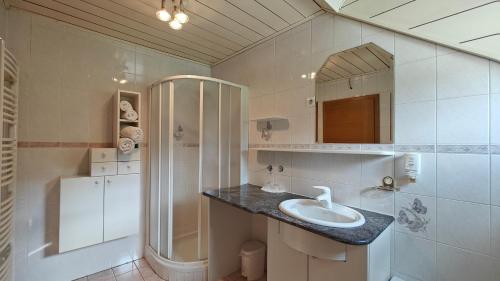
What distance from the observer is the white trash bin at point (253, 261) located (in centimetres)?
183

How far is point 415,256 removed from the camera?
1.23 meters

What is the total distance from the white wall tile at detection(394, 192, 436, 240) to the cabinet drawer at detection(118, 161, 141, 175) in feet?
7.17

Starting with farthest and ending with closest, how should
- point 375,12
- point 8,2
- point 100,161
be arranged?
point 100,161 < point 8,2 < point 375,12

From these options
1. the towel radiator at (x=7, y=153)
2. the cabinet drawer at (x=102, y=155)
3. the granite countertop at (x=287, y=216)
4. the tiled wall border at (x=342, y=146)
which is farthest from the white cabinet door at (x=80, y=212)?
the tiled wall border at (x=342, y=146)

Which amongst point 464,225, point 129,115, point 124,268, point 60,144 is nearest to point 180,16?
point 129,115

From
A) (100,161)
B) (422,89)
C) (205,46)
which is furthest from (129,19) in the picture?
(422,89)

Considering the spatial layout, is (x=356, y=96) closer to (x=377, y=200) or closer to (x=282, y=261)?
(x=377, y=200)

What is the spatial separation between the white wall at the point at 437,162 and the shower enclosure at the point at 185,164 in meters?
1.00

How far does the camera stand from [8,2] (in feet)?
5.14

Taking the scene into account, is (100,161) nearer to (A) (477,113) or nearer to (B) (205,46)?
(B) (205,46)

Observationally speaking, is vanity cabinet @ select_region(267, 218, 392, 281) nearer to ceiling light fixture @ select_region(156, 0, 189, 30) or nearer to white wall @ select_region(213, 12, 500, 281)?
white wall @ select_region(213, 12, 500, 281)

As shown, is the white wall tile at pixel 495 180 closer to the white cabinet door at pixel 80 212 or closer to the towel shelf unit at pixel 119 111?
the towel shelf unit at pixel 119 111

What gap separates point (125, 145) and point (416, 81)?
2271 mm

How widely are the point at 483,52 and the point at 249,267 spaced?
2.09 meters
